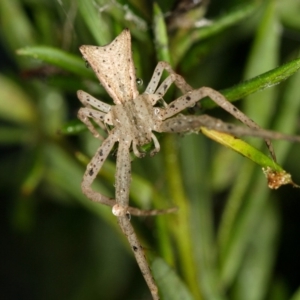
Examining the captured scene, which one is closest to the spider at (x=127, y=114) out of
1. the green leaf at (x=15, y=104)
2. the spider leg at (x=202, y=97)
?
the spider leg at (x=202, y=97)

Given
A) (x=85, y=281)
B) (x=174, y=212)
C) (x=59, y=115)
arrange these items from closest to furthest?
(x=174, y=212)
(x=59, y=115)
(x=85, y=281)

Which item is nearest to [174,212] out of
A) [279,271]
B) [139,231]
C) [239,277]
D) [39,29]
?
[139,231]

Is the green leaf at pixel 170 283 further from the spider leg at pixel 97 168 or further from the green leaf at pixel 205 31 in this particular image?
the green leaf at pixel 205 31

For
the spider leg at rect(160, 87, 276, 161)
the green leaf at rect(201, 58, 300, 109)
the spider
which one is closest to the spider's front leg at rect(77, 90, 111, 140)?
the spider

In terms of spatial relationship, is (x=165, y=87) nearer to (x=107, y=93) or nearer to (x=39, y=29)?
(x=107, y=93)

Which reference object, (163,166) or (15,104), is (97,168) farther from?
(15,104)

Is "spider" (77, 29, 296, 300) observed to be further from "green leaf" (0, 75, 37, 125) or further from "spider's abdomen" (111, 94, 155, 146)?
"green leaf" (0, 75, 37, 125)

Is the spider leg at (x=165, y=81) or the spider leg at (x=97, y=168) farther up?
the spider leg at (x=165, y=81)
